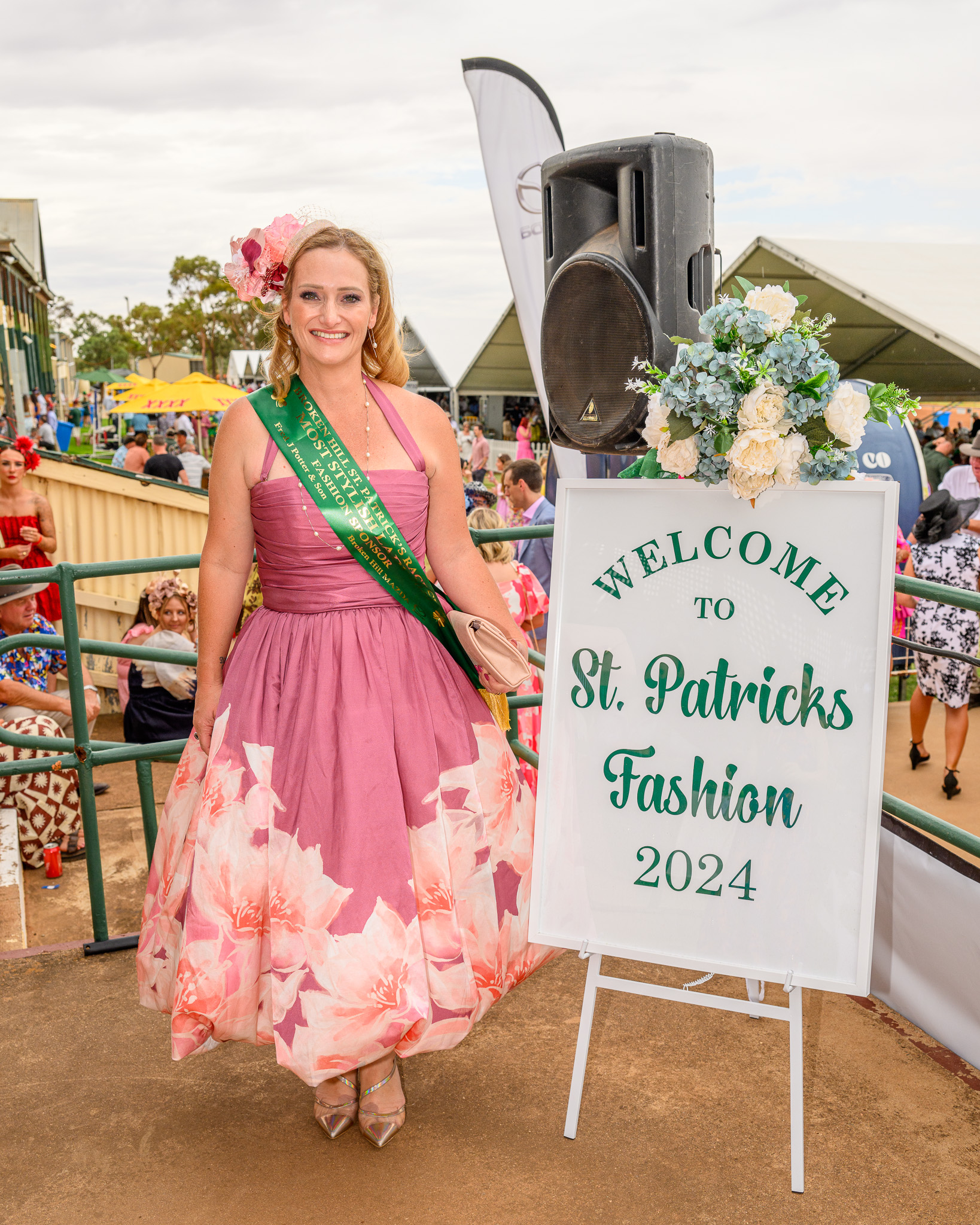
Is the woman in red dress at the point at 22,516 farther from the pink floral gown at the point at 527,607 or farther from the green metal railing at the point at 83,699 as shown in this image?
the green metal railing at the point at 83,699

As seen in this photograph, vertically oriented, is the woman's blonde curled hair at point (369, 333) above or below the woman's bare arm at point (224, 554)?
above

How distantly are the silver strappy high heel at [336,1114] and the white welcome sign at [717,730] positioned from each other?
0.46 meters

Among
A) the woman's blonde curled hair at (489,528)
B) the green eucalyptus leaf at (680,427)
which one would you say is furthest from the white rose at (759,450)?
the woman's blonde curled hair at (489,528)

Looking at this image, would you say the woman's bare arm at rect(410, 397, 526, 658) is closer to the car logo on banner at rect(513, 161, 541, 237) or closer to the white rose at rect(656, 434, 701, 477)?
the white rose at rect(656, 434, 701, 477)

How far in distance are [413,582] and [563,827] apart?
0.59 m

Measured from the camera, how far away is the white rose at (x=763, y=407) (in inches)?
72.4

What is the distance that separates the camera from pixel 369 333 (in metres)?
2.32

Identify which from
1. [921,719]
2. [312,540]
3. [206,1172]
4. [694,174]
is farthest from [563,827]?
[921,719]

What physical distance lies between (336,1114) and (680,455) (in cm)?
154

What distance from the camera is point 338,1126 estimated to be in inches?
88.4

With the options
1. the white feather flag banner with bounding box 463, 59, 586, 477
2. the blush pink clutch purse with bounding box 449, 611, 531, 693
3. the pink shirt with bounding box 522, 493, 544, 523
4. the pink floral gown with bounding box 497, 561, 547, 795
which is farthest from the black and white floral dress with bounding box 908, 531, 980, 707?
the blush pink clutch purse with bounding box 449, 611, 531, 693

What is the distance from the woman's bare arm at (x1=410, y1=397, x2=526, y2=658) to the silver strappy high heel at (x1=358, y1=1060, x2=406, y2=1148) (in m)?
0.96

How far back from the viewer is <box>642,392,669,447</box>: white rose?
196 centimetres

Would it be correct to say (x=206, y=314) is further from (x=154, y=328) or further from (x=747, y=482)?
(x=747, y=482)
